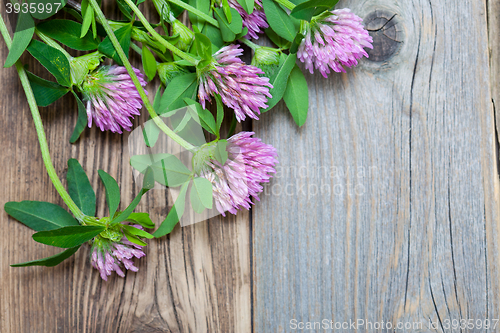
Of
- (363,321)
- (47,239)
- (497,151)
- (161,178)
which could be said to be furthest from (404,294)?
(47,239)

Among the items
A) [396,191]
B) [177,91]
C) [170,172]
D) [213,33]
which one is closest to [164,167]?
[170,172]

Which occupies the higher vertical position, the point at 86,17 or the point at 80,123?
the point at 86,17

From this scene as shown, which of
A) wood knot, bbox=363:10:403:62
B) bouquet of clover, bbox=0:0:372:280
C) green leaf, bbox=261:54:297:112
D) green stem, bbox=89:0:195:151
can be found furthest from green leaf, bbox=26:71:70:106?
wood knot, bbox=363:10:403:62

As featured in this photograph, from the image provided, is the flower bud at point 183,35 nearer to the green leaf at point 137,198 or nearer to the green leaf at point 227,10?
the green leaf at point 227,10

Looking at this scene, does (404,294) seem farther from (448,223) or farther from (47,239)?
(47,239)

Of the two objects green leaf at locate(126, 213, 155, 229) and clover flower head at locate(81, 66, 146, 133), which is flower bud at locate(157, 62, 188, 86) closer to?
clover flower head at locate(81, 66, 146, 133)

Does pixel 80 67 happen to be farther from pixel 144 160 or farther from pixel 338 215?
pixel 338 215

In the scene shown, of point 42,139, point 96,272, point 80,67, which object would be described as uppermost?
point 80,67

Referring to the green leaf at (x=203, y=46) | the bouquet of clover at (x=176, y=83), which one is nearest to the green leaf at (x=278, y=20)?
the bouquet of clover at (x=176, y=83)
